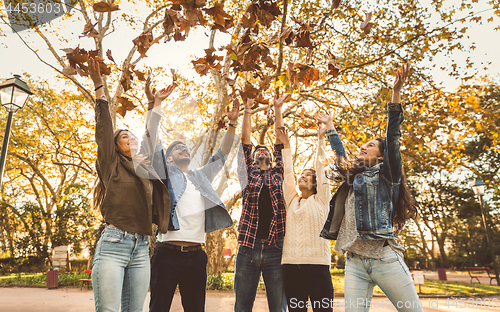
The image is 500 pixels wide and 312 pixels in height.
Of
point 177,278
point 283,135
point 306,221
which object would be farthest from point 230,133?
point 177,278

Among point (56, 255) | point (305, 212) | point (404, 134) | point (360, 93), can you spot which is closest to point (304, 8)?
point (360, 93)

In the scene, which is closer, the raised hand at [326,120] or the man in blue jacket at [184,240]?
the man in blue jacket at [184,240]

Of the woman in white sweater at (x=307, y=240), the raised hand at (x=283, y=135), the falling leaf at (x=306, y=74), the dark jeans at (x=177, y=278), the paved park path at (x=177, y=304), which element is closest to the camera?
the dark jeans at (x=177, y=278)

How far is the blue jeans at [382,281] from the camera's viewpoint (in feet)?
7.75

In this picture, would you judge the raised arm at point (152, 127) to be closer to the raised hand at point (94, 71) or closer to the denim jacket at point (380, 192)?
the raised hand at point (94, 71)

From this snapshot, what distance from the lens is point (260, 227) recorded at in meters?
3.32

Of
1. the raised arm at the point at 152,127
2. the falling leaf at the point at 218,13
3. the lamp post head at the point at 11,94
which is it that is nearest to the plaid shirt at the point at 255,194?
the raised arm at the point at 152,127

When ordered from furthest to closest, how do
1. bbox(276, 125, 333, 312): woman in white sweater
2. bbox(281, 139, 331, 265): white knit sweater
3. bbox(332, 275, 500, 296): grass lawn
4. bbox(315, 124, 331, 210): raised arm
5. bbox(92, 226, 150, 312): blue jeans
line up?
bbox(332, 275, 500, 296): grass lawn < bbox(315, 124, 331, 210): raised arm < bbox(281, 139, 331, 265): white knit sweater < bbox(276, 125, 333, 312): woman in white sweater < bbox(92, 226, 150, 312): blue jeans

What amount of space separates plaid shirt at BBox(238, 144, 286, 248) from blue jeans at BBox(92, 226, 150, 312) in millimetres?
1019

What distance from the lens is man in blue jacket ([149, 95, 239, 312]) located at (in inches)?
112

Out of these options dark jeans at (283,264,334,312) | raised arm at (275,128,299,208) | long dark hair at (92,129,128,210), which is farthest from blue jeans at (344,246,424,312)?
long dark hair at (92,129,128,210)

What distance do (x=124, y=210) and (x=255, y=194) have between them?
1.37 meters

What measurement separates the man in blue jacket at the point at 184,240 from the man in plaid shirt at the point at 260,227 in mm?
308

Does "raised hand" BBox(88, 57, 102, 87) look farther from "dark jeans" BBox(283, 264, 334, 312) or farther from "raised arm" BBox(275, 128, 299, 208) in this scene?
"dark jeans" BBox(283, 264, 334, 312)
